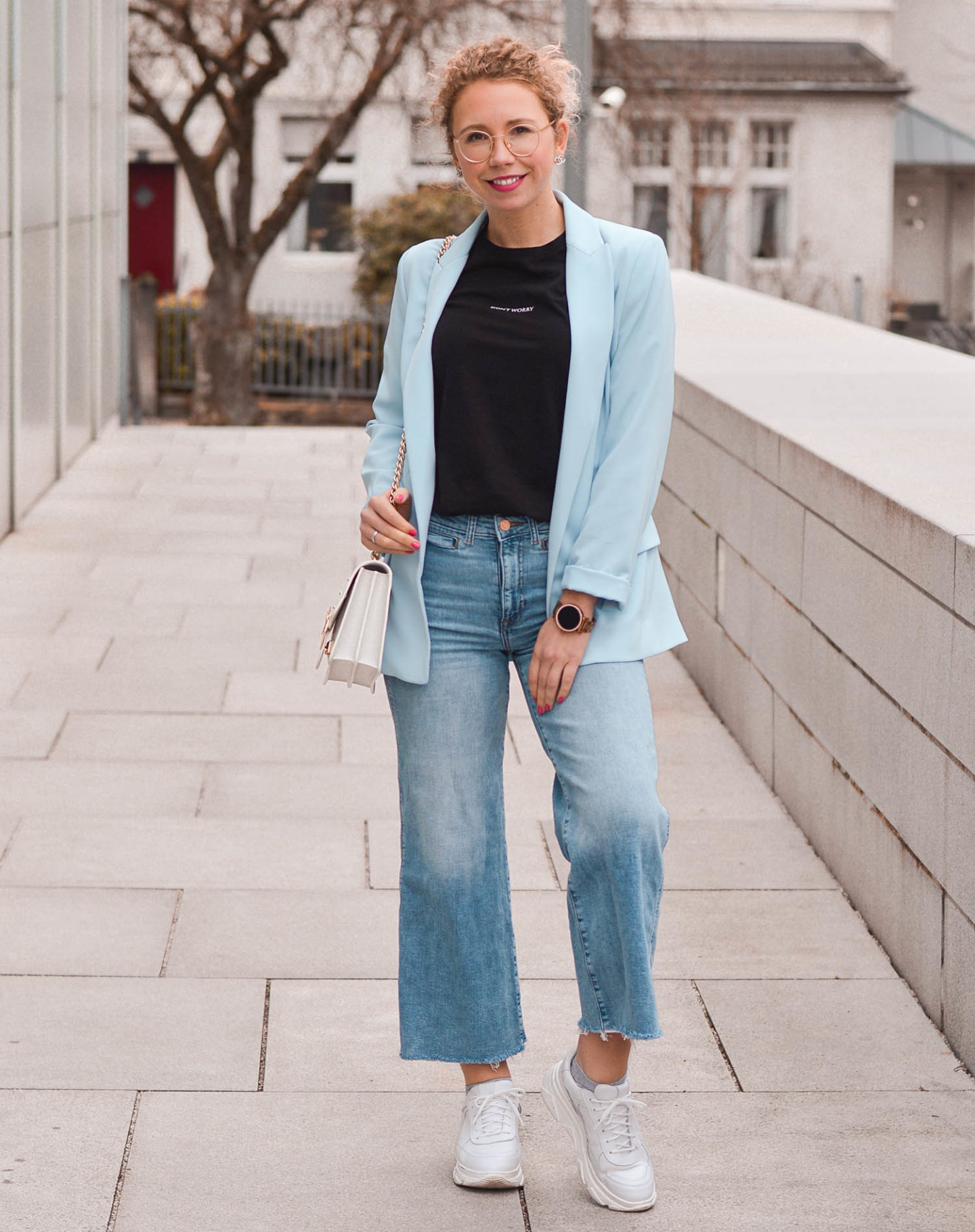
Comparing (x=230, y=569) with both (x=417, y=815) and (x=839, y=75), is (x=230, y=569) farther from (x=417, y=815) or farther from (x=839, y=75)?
(x=839, y=75)

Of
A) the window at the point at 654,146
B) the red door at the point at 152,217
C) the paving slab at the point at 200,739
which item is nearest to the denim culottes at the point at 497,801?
the paving slab at the point at 200,739

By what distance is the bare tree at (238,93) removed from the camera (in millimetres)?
18547

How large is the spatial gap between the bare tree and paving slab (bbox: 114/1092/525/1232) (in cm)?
1620

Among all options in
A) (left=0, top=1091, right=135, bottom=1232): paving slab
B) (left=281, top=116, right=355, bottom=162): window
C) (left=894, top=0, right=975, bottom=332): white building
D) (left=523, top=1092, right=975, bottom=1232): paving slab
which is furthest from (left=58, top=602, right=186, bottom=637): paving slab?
(left=894, top=0, right=975, bottom=332): white building

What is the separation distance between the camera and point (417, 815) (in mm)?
3025

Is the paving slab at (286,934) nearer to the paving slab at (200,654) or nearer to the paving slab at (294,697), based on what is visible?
the paving slab at (294,697)

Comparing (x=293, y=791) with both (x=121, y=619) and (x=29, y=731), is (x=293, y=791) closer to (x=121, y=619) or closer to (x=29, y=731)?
(x=29, y=731)

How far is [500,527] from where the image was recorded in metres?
2.93

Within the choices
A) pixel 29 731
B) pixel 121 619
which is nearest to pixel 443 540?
pixel 29 731

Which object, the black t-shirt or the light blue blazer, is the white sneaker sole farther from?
the black t-shirt

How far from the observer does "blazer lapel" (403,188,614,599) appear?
2.86 m

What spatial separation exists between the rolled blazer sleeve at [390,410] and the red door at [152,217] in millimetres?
24744

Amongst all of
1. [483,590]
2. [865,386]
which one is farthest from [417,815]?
[865,386]

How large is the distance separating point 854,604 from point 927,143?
27089 mm
